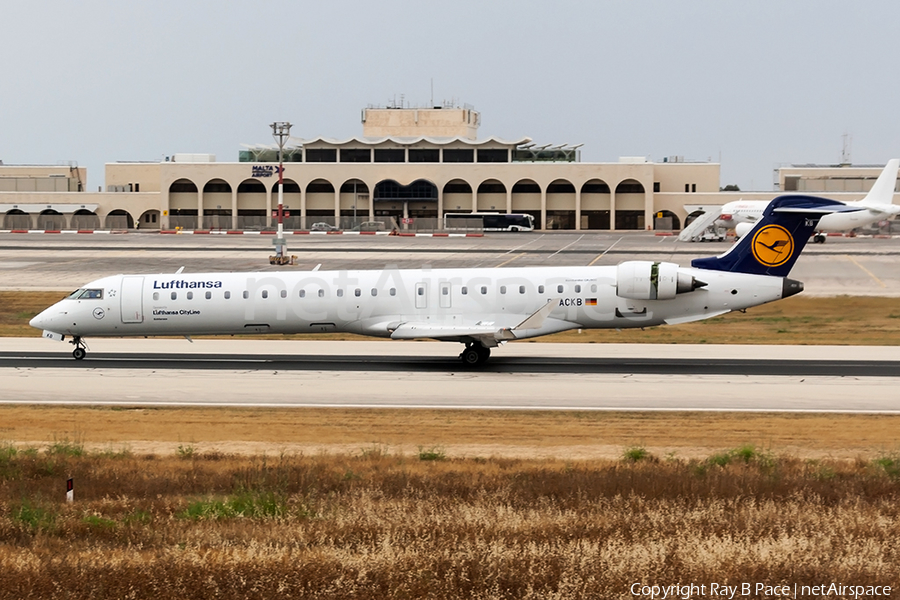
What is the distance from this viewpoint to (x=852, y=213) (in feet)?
254

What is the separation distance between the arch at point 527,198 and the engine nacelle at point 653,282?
103908 millimetres

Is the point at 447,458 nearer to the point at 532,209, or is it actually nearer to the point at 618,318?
the point at 618,318

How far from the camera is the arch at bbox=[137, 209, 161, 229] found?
137 m

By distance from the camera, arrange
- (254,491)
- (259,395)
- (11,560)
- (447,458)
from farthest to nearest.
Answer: (259,395)
(447,458)
(254,491)
(11,560)

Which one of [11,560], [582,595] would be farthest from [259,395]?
[582,595]

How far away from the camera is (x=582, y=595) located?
10.9m

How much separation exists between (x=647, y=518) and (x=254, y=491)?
608 centimetres

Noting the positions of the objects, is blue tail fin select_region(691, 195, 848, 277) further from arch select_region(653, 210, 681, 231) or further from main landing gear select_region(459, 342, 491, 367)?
arch select_region(653, 210, 681, 231)

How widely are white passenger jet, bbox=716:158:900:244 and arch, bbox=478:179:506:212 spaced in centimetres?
3800

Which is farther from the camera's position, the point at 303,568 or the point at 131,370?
the point at 131,370

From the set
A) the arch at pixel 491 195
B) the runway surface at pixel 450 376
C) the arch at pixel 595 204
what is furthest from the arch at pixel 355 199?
the runway surface at pixel 450 376

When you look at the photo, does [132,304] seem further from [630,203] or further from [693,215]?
[693,215]

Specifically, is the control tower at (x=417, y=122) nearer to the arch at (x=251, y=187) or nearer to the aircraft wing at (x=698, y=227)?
the arch at (x=251, y=187)

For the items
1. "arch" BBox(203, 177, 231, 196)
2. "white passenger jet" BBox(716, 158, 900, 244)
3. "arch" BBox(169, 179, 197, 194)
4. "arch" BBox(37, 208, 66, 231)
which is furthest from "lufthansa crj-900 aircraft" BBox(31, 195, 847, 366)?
"arch" BBox(169, 179, 197, 194)
